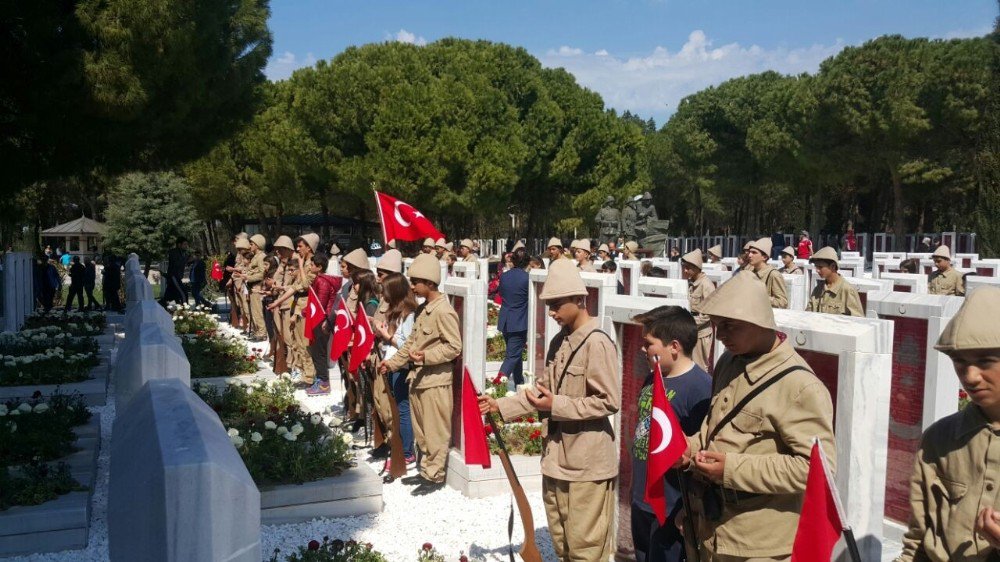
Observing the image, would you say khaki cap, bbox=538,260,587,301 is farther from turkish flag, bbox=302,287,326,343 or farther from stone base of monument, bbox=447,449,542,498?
turkish flag, bbox=302,287,326,343

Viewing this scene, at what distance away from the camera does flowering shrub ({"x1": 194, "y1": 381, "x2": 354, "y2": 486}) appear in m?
6.72

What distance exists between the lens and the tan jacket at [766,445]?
10.4ft

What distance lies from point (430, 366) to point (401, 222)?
8012mm

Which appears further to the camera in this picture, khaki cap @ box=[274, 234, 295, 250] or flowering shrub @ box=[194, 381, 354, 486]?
khaki cap @ box=[274, 234, 295, 250]

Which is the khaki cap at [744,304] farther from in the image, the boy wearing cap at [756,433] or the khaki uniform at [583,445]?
the khaki uniform at [583,445]

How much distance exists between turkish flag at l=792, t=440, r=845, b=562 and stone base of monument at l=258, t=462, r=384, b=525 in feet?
14.5

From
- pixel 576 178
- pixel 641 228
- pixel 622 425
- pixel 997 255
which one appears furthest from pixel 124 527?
pixel 576 178

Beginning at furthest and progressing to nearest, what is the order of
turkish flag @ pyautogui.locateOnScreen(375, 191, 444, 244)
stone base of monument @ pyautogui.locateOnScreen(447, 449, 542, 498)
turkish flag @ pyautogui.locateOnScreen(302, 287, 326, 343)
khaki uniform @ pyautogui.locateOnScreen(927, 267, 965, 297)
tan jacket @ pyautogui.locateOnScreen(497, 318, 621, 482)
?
turkish flag @ pyautogui.locateOnScreen(375, 191, 444, 244) < khaki uniform @ pyautogui.locateOnScreen(927, 267, 965, 297) < turkish flag @ pyautogui.locateOnScreen(302, 287, 326, 343) < stone base of monument @ pyautogui.locateOnScreen(447, 449, 542, 498) < tan jacket @ pyautogui.locateOnScreen(497, 318, 621, 482)

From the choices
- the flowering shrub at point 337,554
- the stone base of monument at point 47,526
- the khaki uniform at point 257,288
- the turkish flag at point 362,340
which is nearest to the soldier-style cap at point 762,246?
the turkish flag at point 362,340

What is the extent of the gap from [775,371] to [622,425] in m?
2.40

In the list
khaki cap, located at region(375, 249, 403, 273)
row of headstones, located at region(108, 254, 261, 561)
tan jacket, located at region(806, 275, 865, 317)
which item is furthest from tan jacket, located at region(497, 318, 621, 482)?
tan jacket, located at region(806, 275, 865, 317)

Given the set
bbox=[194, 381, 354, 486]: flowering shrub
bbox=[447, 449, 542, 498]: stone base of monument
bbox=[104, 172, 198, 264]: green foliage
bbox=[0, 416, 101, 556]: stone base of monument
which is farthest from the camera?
bbox=[104, 172, 198, 264]: green foliage

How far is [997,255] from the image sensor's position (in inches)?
1191

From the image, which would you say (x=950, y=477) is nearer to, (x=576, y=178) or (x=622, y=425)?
(x=622, y=425)
